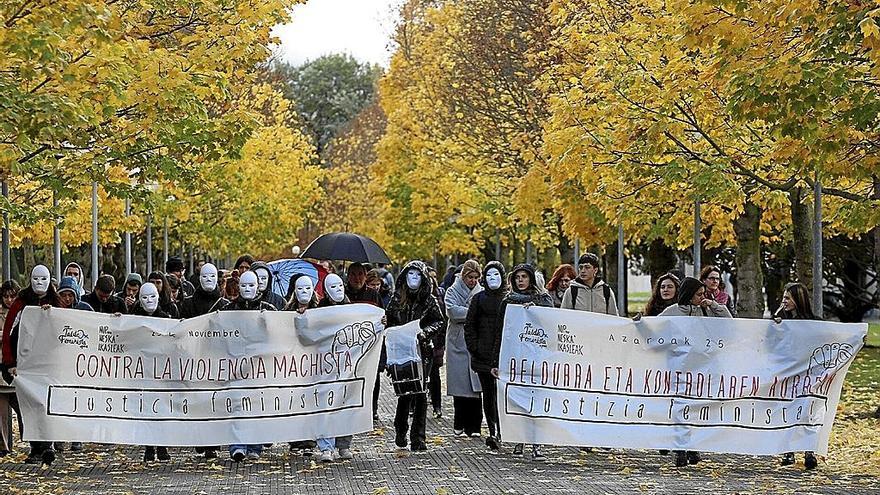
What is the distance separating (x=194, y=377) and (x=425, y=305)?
8.37 ft

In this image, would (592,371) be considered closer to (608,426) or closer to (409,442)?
(608,426)

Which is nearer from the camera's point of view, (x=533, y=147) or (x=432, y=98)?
(x=533, y=147)

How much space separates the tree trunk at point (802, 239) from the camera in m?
22.4

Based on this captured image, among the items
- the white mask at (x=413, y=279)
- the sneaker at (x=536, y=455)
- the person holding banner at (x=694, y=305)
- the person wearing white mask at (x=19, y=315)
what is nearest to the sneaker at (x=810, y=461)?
the person holding banner at (x=694, y=305)

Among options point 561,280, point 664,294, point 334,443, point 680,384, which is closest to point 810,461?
point 680,384

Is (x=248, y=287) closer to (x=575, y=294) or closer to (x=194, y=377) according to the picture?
(x=194, y=377)

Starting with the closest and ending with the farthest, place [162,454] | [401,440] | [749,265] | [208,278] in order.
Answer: [162,454] < [401,440] < [208,278] < [749,265]

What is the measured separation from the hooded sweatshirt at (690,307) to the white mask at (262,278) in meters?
3.75

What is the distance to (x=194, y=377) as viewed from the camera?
14.2m

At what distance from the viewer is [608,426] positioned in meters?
14.0

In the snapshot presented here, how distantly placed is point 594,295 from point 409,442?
236cm

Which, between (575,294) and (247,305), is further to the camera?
(575,294)

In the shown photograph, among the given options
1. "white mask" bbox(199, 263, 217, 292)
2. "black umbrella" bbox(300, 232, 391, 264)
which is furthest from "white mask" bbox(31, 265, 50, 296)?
"black umbrella" bbox(300, 232, 391, 264)

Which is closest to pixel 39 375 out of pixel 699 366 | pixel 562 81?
pixel 699 366
